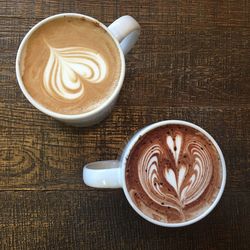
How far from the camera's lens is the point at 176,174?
0.75 m

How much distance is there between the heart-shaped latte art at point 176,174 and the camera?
0.75 metres

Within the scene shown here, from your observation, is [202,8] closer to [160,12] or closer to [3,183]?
[160,12]

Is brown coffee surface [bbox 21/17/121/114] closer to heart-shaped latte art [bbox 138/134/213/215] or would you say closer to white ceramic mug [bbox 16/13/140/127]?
white ceramic mug [bbox 16/13/140/127]

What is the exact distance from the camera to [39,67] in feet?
2.46

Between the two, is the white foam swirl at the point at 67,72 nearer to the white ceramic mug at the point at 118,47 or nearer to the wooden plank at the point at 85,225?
the white ceramic mug at the point at 118,47

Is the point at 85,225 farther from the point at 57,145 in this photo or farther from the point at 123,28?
the point at 123,28

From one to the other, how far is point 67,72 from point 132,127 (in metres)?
0.19

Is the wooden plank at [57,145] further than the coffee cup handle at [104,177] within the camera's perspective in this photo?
Yes

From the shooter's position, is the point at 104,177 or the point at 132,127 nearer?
the point at 104,177

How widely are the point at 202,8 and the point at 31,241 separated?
0.55 m

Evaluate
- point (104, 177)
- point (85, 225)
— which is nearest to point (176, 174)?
point (104, 177)

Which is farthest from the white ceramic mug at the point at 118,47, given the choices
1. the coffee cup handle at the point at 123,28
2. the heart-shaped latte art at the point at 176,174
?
the heart-shaped latte art at the point at 176,174

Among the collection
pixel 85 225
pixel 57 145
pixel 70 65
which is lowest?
pixel 85 225

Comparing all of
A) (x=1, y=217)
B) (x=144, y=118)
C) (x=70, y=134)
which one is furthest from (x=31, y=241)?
(x=144, y=118)
